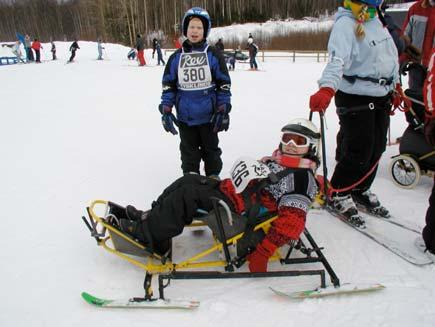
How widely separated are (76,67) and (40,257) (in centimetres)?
1530

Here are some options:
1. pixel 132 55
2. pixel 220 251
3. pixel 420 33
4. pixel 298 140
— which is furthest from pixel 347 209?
pixel 132 55

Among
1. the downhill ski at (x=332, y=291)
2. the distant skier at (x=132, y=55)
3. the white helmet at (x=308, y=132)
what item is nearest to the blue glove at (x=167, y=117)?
the white helmet at (x=308, y=132)

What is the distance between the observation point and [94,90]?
10.8 m

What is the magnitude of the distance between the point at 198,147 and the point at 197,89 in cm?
64

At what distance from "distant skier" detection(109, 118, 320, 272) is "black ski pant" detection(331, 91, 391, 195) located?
0.65 meters

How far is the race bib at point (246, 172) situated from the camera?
2.35 metres

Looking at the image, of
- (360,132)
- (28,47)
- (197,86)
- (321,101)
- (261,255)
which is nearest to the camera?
(261,255)

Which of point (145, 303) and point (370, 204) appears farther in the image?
point (370, 204)

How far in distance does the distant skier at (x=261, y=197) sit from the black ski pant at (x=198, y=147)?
1.05 metres

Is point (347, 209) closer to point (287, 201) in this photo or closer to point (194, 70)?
point (287, 201)

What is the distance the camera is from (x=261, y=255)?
2334 mm

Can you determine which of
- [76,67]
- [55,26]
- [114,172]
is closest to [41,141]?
[114,172]

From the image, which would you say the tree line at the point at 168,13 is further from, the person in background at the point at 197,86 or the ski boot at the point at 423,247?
the ski boot at the point at 423,247

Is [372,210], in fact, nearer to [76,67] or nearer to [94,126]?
[94,126]
